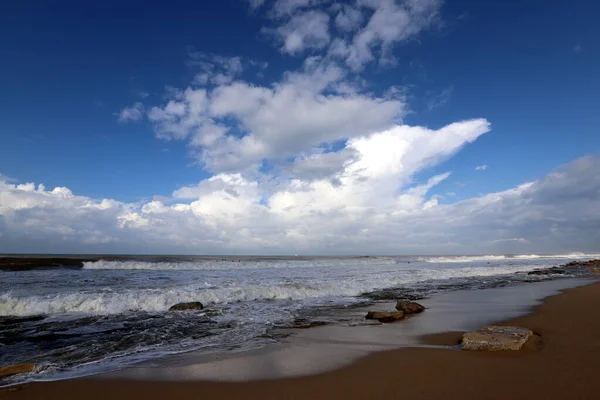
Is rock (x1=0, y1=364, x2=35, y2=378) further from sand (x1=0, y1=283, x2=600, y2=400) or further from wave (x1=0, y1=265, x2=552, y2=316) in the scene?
wave (x1=0, y1=265, x2=552, y2=316)

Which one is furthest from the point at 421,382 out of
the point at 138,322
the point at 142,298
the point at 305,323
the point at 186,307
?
the point at 142,298

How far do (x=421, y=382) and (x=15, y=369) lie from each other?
22.4ft

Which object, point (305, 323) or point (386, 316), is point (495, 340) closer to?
point (386, 316)

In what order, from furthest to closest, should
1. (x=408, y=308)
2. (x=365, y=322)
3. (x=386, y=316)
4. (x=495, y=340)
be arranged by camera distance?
(x=408, y=308) → (x=386, y=316) → (x=365, y=322) → (x=495, y=340)

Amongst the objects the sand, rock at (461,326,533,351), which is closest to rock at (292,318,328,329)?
the sand

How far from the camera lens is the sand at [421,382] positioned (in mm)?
4387

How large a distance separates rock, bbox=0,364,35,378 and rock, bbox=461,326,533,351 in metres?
7.97

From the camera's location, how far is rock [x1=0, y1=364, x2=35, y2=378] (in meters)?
5.67

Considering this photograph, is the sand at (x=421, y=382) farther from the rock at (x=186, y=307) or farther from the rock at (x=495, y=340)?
the rock at (x=186, y=307)

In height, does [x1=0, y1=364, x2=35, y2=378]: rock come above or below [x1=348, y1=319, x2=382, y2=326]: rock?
below

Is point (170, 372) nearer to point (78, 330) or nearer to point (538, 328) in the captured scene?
point (78, 330)

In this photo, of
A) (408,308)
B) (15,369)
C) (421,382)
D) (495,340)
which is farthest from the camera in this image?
(408,308)

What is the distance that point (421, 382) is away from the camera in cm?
477

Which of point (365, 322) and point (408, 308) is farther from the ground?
point (408, 308)
